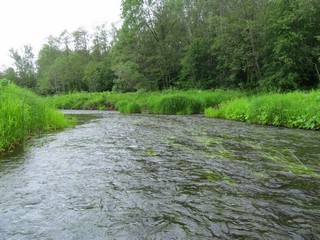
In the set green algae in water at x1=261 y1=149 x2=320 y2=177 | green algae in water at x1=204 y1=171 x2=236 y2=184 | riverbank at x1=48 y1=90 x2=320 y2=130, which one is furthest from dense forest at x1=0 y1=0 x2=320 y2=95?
green algae in water at x1=204 y1=171 x2=236 y2=184

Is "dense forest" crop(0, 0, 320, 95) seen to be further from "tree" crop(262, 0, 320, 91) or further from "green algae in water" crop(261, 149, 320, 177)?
"green algae in water" crop(261, 149, 320, 177)

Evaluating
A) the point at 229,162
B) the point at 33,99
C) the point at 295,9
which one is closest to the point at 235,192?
the point at 229,162

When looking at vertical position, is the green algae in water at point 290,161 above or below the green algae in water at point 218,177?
below

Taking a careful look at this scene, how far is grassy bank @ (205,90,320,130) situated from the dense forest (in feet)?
13.8

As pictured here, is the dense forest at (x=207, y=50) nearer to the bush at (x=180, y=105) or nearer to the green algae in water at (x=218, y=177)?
the bush at (x=180, y=105)

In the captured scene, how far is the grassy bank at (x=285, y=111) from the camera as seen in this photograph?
1044 cm

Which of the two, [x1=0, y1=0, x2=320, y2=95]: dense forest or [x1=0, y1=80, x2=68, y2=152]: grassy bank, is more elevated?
[x1=0, y1=0, x2=320, y2=95]: dense forest

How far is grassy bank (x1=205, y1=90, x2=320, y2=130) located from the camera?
10.4 metres

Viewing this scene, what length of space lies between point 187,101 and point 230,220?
15.6 m

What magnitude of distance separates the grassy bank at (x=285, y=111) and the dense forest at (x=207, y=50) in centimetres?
422

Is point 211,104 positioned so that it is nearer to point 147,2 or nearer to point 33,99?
point 33,99

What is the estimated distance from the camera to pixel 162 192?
4031mm

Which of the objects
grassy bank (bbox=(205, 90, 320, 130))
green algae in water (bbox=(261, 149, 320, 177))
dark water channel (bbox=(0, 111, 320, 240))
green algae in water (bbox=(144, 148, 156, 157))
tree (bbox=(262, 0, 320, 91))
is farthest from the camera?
tree (bbox=(262, 0, 320, 91))

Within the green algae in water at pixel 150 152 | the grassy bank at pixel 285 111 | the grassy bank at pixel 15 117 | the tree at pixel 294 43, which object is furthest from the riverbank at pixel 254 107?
the grassy bank at pixel 15 117
